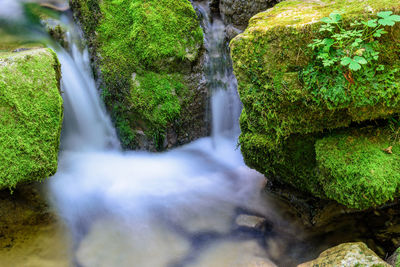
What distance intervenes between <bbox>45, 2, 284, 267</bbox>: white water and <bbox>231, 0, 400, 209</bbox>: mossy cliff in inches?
52.1

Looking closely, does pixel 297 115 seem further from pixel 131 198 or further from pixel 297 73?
pixel 131 198

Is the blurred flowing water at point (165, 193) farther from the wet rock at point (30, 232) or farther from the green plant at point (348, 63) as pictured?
the green plant at point (348, 63)

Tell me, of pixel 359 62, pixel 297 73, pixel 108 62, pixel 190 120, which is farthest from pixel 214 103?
pixel 359 62

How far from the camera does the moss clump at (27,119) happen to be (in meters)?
3.15

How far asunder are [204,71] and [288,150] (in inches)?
97.3

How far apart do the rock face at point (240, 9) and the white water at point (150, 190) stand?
28 cm

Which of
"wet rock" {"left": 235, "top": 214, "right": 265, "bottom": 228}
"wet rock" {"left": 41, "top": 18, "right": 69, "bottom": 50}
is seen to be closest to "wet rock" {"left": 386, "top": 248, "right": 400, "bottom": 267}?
"wet rock" {"left": 235, "top": 214, "right": 265, "bottom": 228}

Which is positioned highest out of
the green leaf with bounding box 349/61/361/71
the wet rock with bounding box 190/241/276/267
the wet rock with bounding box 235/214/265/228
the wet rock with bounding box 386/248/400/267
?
the green leaf with bounding box 349/61/361/71

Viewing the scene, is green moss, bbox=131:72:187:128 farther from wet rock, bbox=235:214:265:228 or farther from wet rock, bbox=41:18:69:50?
wet rock, bbox=235:214:265:228

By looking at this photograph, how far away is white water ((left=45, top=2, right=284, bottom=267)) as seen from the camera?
3.48 m

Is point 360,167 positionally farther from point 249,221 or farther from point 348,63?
point 249,221

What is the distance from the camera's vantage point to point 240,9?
5543mm

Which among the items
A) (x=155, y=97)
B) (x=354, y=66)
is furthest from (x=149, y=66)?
(x=354, y=66)

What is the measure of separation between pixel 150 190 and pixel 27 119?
1.95 meters
